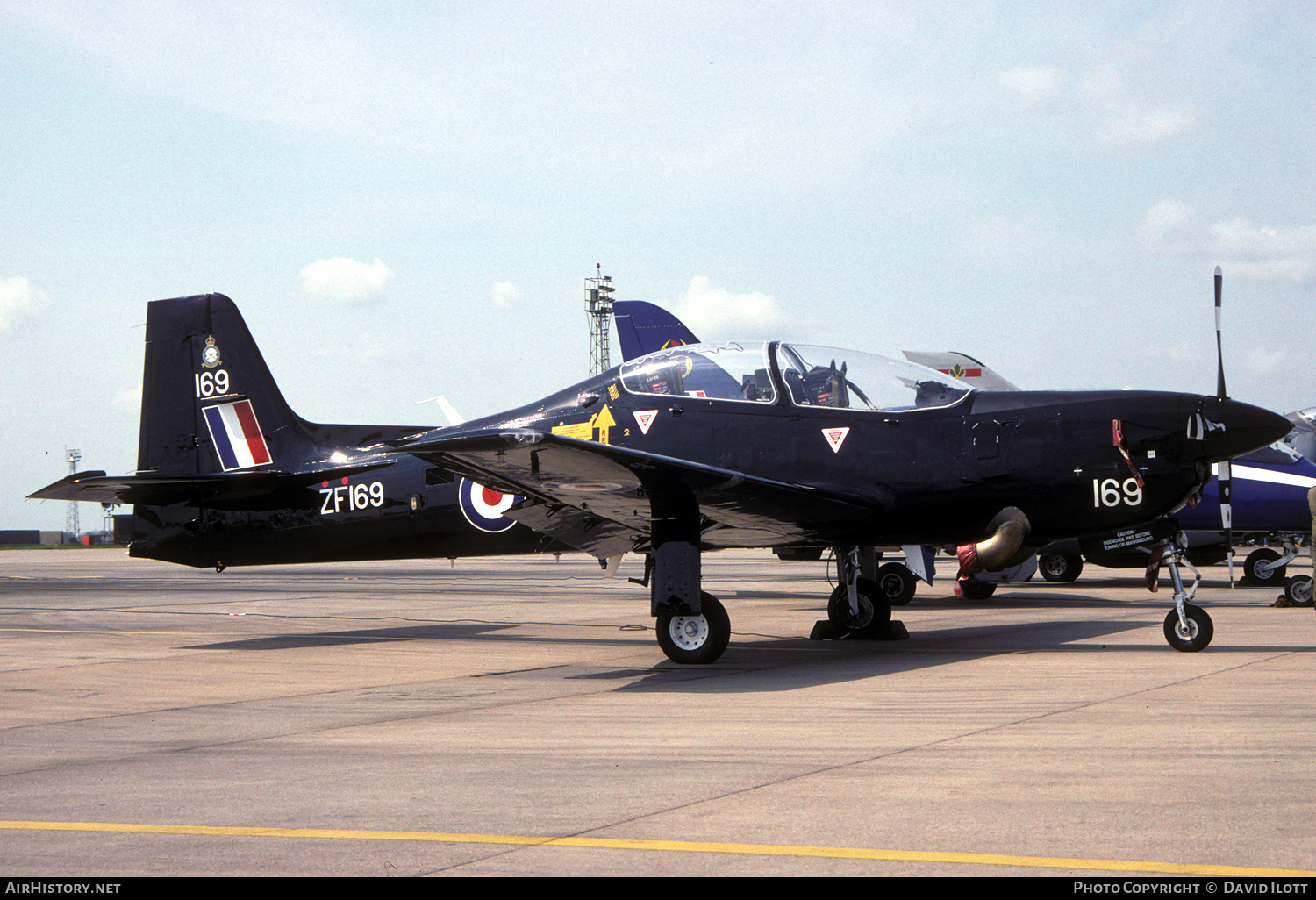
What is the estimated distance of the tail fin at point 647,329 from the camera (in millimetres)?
24672

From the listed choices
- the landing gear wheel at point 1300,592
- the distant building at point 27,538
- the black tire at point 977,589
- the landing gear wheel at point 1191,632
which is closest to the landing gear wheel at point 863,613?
the landing gear wheel at point 1191,632

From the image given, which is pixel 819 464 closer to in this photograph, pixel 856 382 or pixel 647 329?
pixel 856 382

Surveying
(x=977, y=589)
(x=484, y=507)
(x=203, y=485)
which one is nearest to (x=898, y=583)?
(x=977, y=589)

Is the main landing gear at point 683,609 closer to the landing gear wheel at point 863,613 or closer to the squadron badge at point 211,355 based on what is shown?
the landing gear wheel at point 863,613

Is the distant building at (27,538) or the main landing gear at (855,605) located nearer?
the main landing gear at (855,605)

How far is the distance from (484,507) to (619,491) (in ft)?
11.2

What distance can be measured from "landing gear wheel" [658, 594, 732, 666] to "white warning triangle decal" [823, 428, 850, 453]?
1.73 metres

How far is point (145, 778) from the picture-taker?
5.34 meters

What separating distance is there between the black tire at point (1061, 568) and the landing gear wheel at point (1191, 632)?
12.2 metres

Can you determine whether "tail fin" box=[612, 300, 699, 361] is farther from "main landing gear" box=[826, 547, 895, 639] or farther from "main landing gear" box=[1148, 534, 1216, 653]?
"main landing gear" box=[1148, 534, 1216, 653]

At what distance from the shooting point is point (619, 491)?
9.36 metres

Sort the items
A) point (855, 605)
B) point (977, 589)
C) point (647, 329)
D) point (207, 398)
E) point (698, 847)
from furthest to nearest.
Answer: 1. point (647, 329)
2. point (977, 589)
3. point (207, 398)
4. point (855, 605)
5. point (698, 847)

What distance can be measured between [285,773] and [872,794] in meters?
2.75
